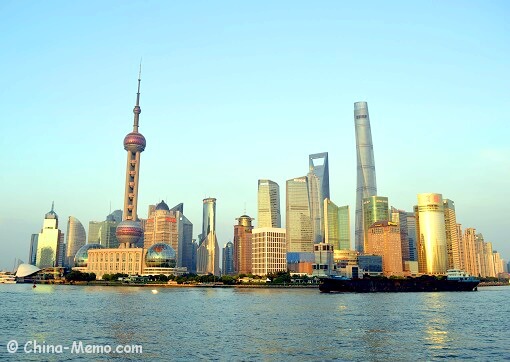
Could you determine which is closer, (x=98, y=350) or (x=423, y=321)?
(x=98, y=350)

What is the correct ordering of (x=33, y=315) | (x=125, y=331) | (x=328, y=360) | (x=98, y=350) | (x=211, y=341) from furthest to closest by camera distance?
(x=33, y=315), (x=125, y=331), (x=211, y=341), (x=98, y=350), (x=328, y=360)

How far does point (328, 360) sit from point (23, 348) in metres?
38.5

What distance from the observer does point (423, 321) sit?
96.1 meters

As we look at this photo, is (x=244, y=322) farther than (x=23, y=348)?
Yes

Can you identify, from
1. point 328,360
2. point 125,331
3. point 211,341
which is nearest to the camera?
point 328,360

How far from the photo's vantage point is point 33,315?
100000 mm

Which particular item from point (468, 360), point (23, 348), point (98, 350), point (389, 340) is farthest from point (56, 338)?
point (468, 360)

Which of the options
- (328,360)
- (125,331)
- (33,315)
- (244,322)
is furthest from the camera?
(33,315)

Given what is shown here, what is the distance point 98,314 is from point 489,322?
267 ft

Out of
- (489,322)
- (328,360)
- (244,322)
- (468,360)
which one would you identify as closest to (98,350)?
(328,360)

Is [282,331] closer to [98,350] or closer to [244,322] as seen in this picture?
[244,322]

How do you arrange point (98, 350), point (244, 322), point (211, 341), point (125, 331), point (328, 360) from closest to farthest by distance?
point (328, 360), point (98, 350), point (211, 341), point (125, 331), point (244, 322)

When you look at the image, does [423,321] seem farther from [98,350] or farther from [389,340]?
[98,350]

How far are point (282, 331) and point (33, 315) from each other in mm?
55163
